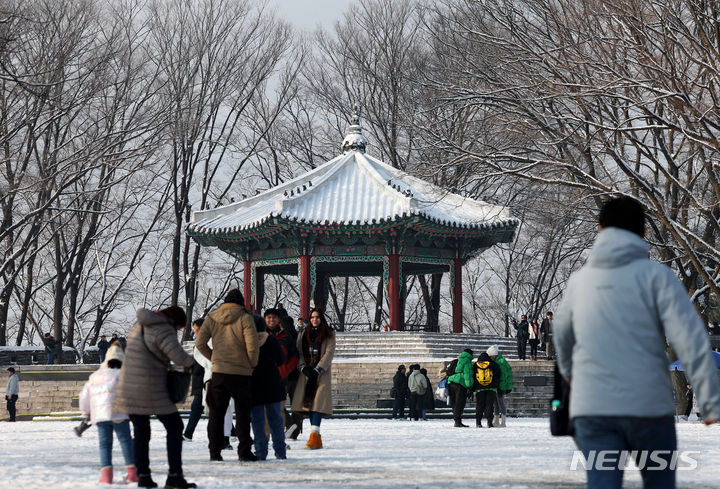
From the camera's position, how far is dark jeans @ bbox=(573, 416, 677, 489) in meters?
3.87

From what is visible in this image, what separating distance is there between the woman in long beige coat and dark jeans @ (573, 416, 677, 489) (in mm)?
6881

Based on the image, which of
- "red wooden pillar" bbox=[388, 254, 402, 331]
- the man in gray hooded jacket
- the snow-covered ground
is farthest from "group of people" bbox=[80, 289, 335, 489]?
"red wooden pillar" bbox=[388, 254, 402, 331]

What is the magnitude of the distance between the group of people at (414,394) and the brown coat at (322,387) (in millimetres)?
9709

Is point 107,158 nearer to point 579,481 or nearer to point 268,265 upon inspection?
point 268,265

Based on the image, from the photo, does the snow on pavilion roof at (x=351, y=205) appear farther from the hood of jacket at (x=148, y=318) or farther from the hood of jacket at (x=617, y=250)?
the hood of jacket at (x=617, y=250)

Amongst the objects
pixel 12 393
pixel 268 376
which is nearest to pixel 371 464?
pixel 268 376

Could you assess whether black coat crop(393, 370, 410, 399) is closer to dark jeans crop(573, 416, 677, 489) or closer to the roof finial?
the roof finial

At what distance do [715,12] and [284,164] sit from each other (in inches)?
1009

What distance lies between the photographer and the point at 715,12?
1390 centimetres

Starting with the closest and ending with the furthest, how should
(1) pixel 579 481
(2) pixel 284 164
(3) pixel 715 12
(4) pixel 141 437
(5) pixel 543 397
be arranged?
1. (4) pixel 141 437
2. (1) pixel 579 481
3. (3) pixel 715 12
4. (5) pixel 543 397
5. (2) pixel 284 164

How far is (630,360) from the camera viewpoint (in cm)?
394

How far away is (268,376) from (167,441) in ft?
8.80

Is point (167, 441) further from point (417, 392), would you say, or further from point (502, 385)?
point (417, 392)

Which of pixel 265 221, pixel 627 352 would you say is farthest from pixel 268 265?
pixel 627 352
